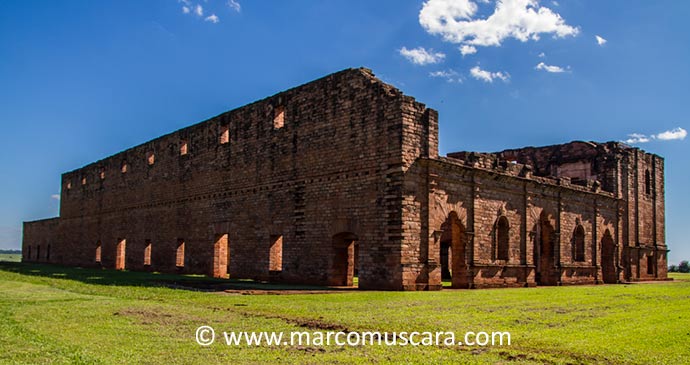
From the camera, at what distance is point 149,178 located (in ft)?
104

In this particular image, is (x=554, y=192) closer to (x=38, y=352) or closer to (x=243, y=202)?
(x=243, y=202)

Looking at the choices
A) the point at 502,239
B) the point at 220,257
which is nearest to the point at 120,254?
the point at 220,257

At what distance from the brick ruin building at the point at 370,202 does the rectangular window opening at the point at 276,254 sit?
7cm

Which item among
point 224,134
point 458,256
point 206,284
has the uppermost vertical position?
point 224,134

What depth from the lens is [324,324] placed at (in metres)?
9.09

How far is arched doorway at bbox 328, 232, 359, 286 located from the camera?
18969 mm

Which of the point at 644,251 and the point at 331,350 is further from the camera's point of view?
the point at 644,251

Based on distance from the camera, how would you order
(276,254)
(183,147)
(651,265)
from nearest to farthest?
1. (276,254)
2. (183,147)
3. (651,265)

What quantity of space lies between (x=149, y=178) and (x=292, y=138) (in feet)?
44.5

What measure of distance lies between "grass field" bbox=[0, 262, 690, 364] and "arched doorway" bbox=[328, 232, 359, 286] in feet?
13.7

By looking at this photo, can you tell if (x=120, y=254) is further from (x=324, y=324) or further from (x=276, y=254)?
(x=324, y=324)

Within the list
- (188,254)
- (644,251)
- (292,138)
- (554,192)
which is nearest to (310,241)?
(292,138)

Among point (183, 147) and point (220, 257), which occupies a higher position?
point (183, 147)

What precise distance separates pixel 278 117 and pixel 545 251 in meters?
12.4
